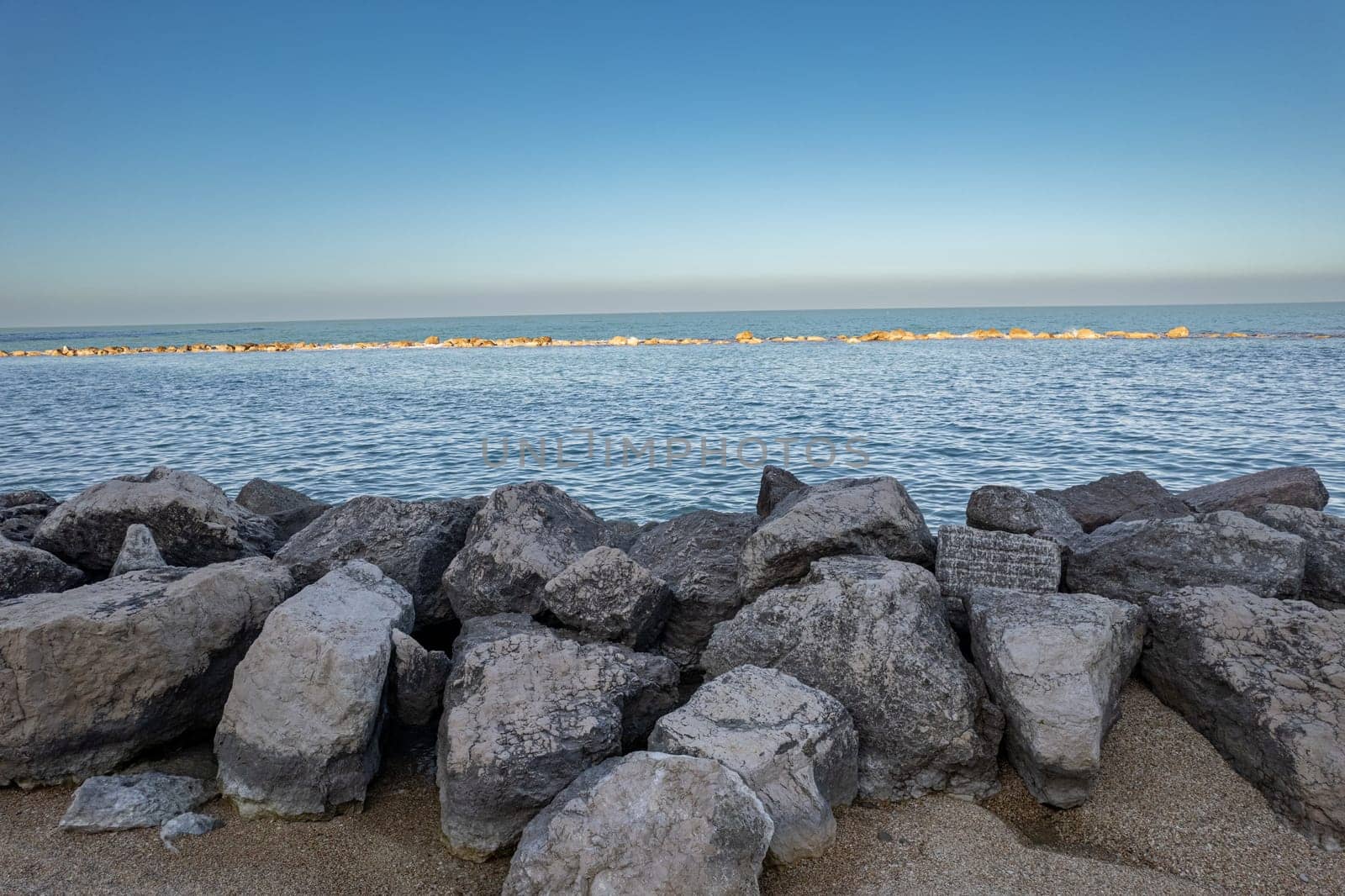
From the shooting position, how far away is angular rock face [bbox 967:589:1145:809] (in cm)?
398

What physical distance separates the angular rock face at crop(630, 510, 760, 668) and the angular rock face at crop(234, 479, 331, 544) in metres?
4.17

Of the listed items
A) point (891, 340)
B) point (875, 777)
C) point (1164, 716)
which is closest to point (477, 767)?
point (875, 777)

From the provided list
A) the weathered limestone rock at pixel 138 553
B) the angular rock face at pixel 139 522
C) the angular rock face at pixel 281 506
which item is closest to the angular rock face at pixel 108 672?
the weathered limestone rock at pixel 138 553

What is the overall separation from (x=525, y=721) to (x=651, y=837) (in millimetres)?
1043

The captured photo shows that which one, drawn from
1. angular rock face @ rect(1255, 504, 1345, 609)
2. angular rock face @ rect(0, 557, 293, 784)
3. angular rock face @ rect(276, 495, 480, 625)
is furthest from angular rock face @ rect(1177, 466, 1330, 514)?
angular rock face @ rect(0, 557, 293, 784)

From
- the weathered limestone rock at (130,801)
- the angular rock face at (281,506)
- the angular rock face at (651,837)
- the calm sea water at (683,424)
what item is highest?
the angular rock face at (281,506)

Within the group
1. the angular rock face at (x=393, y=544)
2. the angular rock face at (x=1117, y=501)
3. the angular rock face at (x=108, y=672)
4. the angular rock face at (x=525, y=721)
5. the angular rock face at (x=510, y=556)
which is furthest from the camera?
the angular rock face at (x=1117, y=501)

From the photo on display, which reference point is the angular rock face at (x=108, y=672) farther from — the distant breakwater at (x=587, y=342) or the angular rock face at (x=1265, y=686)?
the distant breakwater at (x=587, y=342)

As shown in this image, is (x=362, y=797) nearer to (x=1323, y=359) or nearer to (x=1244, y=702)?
(x=1244, y=702)

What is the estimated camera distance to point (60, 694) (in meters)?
4.35

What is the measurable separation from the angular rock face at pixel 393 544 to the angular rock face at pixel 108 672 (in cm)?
129

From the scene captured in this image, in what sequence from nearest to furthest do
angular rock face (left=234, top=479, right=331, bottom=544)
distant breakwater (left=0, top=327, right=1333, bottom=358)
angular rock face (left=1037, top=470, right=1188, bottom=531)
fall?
1. angular rock face (left=1037, top=470, right=1188, bottom=531)
2. angular rock face (left=234, top=479, right=331, bottom=544)
3. distant breakwater (left=0, top=327, right=1333, bottom=358)

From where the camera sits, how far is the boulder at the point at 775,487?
765cm

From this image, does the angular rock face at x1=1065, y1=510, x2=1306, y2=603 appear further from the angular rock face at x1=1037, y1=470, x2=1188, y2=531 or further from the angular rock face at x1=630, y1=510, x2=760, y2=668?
the angular rock face at x1=630, y1=510, x2=760, y2=668
